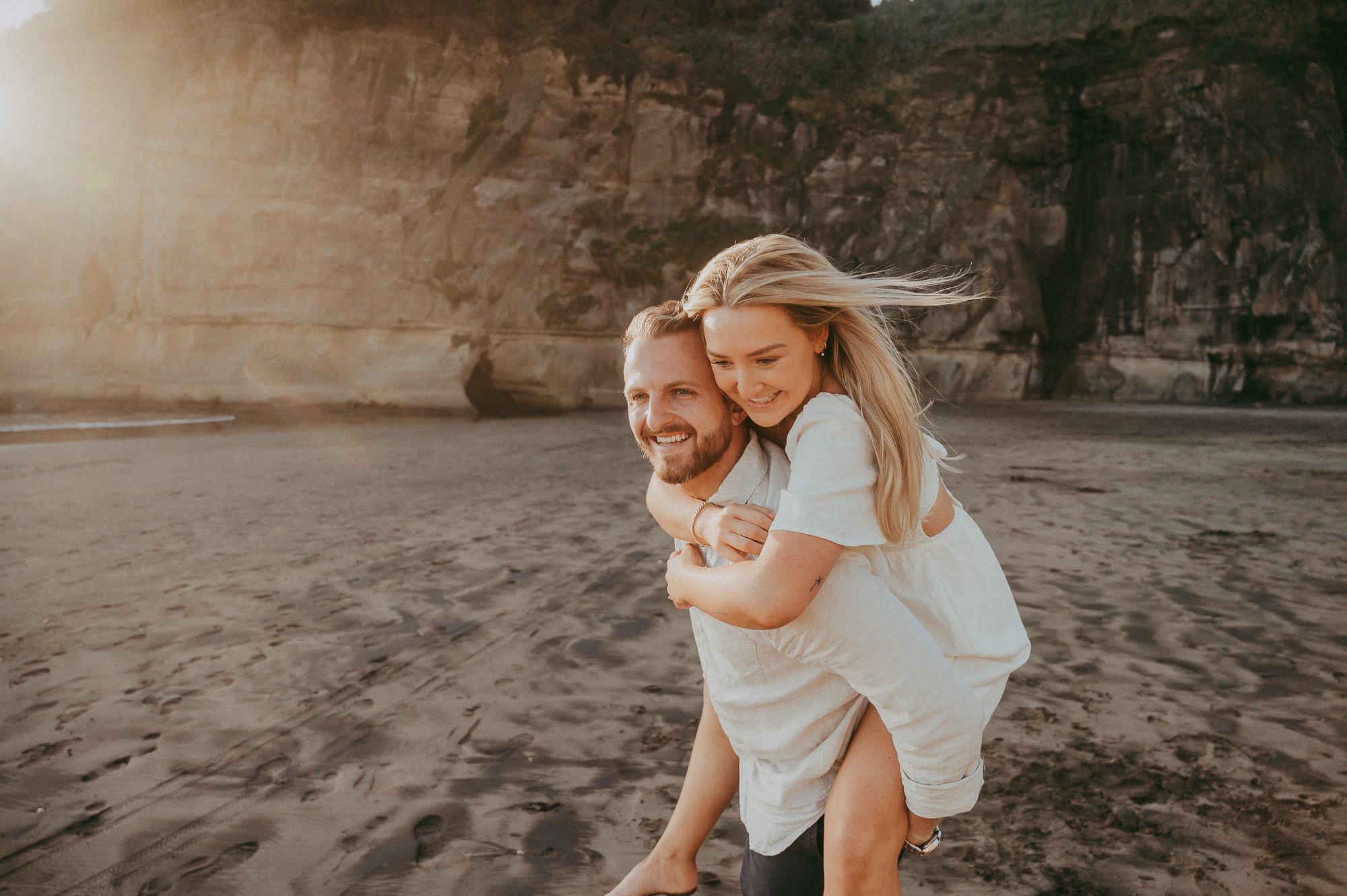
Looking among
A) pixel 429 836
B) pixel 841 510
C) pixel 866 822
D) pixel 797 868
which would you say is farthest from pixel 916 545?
pixel 429 836

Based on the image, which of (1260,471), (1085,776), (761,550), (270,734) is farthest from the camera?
(1260,471)

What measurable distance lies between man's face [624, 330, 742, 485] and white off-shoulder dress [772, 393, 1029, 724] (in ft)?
0.72

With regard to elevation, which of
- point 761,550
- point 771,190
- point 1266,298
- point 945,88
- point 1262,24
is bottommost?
point 761,550

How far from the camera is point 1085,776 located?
116 inches

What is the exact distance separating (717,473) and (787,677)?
1.57 ft

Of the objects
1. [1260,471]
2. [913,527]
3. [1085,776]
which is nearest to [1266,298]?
[1260,471]

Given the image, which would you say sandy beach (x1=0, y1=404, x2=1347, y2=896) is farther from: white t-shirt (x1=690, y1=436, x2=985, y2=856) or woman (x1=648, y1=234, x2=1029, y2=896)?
woman (x1=648, y1=234, x2=1029, y2=896)

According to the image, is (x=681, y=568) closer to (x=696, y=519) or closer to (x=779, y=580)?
(x=696, y=519)

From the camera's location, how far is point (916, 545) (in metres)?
1.71

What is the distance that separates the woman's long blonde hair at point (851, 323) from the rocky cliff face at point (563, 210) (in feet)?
60.1

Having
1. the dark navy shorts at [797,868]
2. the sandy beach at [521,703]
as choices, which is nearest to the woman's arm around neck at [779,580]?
the dark navy shorts at [797,868]

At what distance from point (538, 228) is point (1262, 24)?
19.2m

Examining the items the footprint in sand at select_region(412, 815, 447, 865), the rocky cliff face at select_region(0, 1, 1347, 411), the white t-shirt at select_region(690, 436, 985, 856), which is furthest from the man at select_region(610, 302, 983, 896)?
the rocky cliff face at select_region(0, 1, 1347, 411)

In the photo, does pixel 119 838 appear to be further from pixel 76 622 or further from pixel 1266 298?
pixel 1266 298
